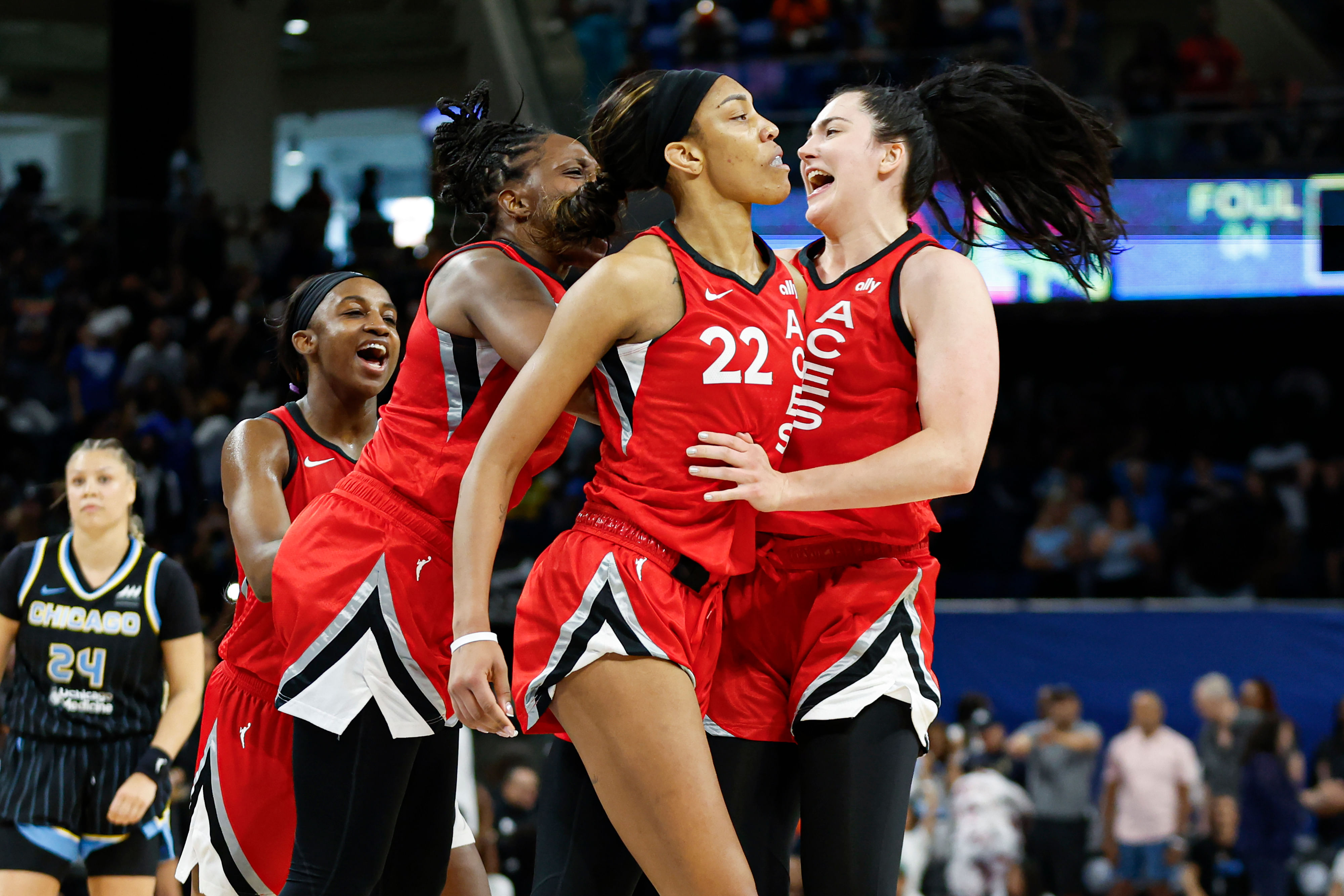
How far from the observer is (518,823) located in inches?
321

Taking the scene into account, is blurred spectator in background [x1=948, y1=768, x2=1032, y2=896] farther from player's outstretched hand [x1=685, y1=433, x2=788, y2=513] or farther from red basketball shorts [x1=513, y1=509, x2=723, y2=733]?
player's outstretched hand [x1=685, y1=433, x2=788, y2=513]

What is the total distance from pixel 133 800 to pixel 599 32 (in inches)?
384

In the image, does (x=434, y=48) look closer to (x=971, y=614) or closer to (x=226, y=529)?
(x=226, y=529)

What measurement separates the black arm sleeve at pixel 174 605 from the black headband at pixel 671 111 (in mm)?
2715

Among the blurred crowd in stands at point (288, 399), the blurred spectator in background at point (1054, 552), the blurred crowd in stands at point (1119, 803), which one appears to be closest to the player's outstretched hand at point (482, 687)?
the blurred crowd in stands at point (1119, 803)

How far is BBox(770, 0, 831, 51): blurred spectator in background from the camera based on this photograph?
12.7 m

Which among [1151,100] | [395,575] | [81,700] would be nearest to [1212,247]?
[1151,100]

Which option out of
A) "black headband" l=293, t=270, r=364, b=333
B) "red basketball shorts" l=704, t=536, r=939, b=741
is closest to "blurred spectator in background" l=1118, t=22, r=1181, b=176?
"black headband" l=293, t=270, r=364, b=333

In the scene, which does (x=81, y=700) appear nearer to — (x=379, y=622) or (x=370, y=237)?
(x=379, y=622)

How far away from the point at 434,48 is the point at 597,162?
1291cm

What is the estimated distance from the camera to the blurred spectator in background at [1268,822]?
848 cm

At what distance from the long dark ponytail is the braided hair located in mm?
734

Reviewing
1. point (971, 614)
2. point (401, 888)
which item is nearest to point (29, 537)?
point (971, 614)

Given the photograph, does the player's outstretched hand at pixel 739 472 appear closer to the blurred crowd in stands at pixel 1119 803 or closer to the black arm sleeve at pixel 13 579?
the black arm sleeve at pixel 13 579
